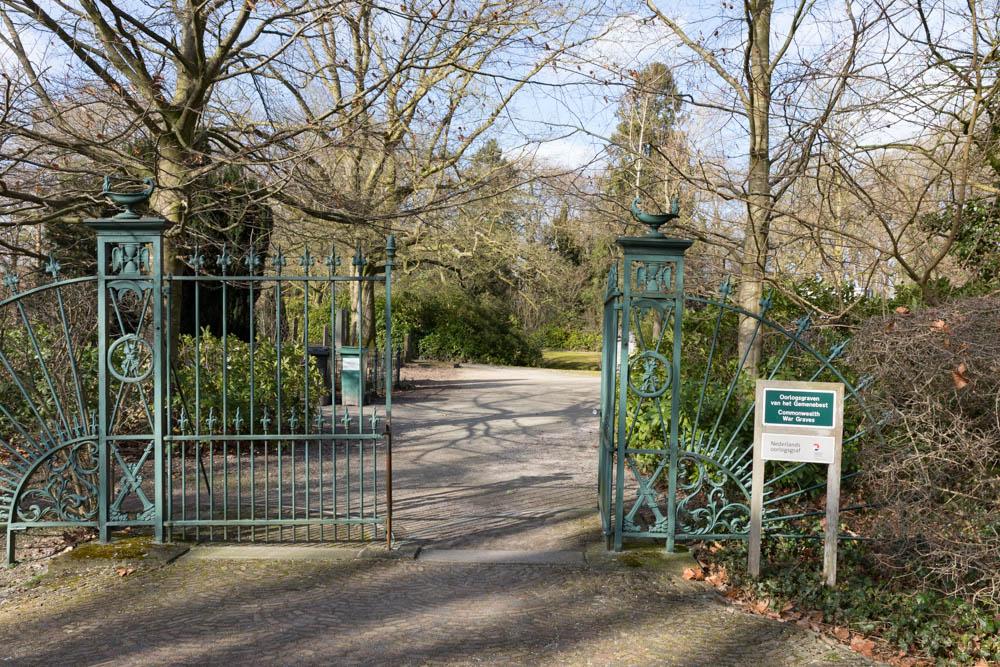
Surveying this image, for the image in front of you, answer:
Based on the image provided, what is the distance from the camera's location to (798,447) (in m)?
5.22

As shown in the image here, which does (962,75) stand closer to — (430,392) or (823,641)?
(823,641)

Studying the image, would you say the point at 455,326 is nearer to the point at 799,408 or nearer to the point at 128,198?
the point at 128,198

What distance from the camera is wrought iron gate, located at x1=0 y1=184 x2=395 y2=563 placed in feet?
18.1

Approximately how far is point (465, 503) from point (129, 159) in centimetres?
499

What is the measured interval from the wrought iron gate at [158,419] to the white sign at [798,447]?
9.08 ft

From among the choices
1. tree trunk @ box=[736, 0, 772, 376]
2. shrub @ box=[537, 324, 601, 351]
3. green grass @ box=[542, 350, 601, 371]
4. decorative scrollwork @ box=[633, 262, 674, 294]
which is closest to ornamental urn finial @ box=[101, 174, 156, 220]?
decorative scrollwork @ box=[633, 262, 674, 294]

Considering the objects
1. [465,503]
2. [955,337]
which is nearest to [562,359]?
[465,503]

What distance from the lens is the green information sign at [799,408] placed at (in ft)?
17.0

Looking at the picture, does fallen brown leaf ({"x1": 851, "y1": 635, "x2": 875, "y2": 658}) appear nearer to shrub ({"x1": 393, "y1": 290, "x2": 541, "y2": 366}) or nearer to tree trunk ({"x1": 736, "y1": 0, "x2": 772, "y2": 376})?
tree trunk ({"x1": 736, "y1": 0, "x2": 772, "y2": 376})

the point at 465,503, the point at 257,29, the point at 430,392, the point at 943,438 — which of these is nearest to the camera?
the point at 943,438

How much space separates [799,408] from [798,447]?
28cm

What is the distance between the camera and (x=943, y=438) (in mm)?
4672

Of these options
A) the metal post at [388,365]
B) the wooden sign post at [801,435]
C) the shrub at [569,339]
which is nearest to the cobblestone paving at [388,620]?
the metal post at [388,365]

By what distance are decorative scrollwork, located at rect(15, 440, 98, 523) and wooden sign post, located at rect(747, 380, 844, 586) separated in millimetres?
5072
